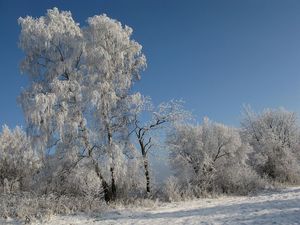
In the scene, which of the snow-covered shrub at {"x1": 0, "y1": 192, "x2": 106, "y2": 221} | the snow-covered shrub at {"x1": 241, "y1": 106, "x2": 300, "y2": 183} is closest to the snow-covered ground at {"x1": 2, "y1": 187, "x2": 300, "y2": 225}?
the snow-covered shrub at {"x1": 0, "y1": 192, "x2": 106, "y2": 221}

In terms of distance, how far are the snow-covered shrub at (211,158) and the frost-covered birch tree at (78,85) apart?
25.8 ft

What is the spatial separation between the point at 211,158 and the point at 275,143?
1036 cm

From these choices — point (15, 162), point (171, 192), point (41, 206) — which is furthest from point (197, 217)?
point (15, 162)

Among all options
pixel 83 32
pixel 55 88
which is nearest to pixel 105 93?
pixel 55 88

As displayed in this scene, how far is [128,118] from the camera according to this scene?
21875 millimetres

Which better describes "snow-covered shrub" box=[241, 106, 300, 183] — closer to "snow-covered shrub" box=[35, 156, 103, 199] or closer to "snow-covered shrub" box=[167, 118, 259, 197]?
"snow-covered shrub" box=[167, 118, 259, 197]

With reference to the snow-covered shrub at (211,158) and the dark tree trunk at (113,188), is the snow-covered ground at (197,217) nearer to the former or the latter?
the dark tree trunk at (113,188)

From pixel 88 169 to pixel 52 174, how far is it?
197 cm

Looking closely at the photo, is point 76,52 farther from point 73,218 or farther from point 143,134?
point 73,218

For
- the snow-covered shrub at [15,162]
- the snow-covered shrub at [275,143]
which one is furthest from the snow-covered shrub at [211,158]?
the snow-covered shrub at [15,162]

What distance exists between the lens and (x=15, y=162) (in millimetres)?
29500

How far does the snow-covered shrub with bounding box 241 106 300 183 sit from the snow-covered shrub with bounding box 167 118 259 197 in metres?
3.67

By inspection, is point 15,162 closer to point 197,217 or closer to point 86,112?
point 86,112

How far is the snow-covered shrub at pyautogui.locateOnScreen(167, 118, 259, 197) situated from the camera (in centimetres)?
2848
